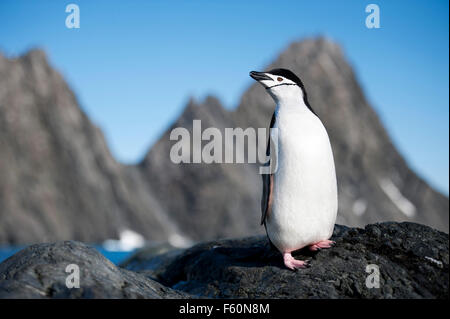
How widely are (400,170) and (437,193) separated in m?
15.5

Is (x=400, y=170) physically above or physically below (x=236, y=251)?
below

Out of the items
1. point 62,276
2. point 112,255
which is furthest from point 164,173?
point 62,276

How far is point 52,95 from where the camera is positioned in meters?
84.9

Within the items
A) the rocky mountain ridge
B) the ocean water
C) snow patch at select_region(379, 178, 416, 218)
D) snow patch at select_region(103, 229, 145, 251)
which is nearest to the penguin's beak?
the ocean water

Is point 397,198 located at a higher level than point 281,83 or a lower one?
lower

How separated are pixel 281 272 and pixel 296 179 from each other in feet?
3.73

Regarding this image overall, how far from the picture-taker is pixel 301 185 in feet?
17.1

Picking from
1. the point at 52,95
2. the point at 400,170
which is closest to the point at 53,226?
the point at 52,95

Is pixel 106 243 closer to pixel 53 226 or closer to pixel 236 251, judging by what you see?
pixel 53 226

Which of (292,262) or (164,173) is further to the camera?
(164,173)

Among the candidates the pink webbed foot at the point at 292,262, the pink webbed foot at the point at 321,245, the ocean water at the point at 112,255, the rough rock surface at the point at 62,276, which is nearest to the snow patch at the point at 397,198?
the ocean water at the point at 112,255

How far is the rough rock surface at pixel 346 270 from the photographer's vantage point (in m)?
4.55

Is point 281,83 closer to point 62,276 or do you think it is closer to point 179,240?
point 62,276

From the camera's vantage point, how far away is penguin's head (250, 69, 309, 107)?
5.43 m
